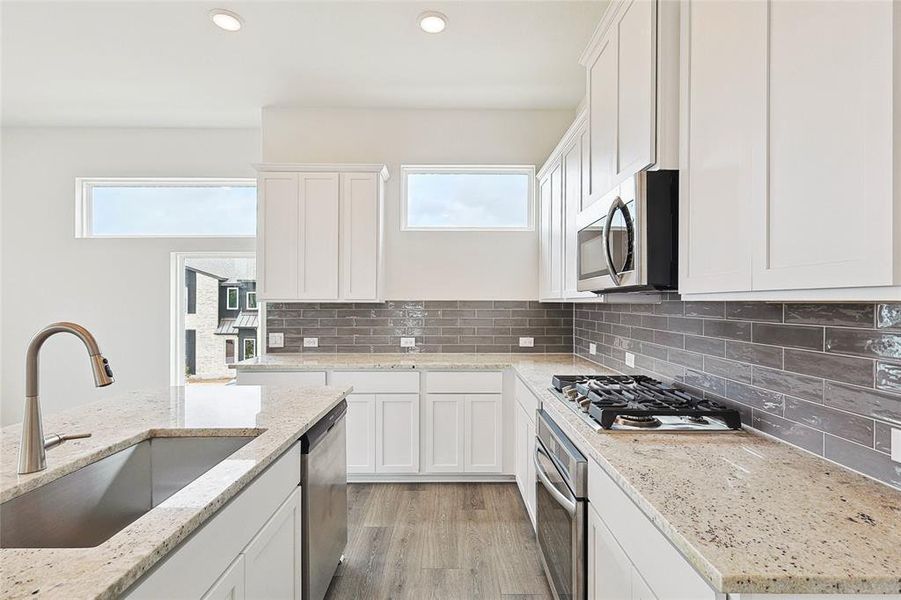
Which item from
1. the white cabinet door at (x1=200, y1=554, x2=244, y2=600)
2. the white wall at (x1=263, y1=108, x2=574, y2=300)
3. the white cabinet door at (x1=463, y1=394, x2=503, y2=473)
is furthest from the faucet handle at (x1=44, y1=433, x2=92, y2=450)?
the white wall at (x1=263, y1=108, x2=574, y2=300)

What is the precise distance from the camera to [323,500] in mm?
1797

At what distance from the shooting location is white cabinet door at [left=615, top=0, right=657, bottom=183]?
147 centimetres

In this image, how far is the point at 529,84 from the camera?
3.21 metres

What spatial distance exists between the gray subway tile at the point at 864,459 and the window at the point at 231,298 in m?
4.19

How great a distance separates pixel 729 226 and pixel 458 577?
76.7 inches

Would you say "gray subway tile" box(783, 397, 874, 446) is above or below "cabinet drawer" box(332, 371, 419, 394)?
above

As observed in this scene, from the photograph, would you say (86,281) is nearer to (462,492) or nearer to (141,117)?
(141,117)

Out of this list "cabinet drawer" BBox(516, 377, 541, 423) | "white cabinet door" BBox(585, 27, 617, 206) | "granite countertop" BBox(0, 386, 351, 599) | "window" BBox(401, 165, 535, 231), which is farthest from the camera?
"window" BBox(401, 165, 535, 231)

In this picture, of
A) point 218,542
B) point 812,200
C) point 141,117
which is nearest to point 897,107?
point 812,200

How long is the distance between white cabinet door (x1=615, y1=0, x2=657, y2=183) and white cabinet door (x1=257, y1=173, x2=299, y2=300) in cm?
243

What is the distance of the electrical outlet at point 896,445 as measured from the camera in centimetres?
99

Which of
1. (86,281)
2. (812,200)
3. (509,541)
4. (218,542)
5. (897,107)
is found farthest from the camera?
(86,281)

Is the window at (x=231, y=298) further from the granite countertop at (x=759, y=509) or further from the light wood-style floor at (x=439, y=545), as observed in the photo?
the granite countertop at (x=759, y=509)

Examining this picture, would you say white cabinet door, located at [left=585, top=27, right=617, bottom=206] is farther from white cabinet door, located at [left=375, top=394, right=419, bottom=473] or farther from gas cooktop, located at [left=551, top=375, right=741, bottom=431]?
white cabinet door, located at [left=375, top=394, right=419, bottom=473]
